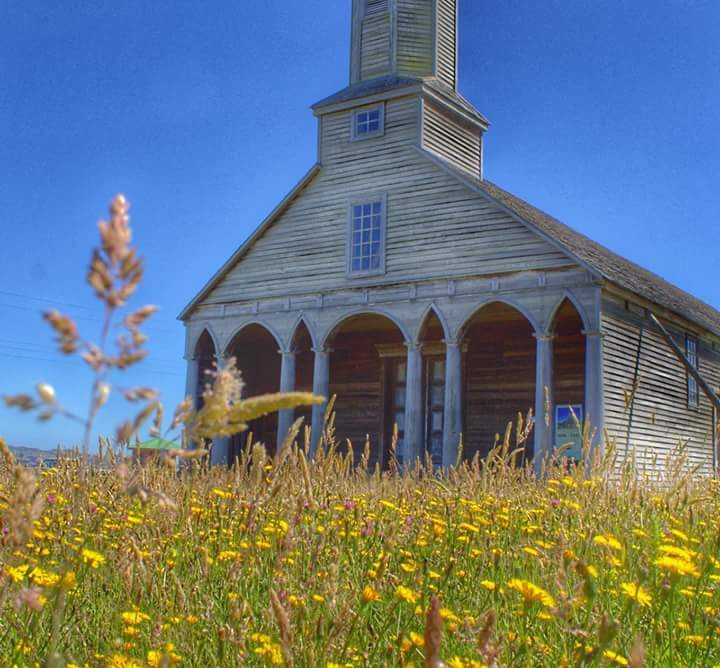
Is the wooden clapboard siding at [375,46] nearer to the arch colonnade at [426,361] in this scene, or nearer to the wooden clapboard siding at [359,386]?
the arch colonnade at [426,361]

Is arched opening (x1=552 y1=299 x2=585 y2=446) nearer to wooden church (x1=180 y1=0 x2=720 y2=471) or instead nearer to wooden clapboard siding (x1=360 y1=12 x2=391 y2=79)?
wooden church (x1=180 y1=0 x2=720 y2=471)

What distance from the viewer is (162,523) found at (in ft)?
14.9

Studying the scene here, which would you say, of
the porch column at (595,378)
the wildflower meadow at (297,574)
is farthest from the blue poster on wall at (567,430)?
the wildflower meadow at (297,574)

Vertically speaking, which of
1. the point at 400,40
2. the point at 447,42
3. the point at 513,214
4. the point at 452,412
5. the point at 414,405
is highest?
the point at 447,42

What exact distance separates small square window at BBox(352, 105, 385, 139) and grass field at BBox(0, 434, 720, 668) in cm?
1495

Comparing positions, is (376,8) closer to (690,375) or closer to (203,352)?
(203,352)

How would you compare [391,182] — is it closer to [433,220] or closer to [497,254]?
[433,220]

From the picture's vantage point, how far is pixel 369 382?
2214cm

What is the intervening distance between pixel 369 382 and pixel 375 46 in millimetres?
8428

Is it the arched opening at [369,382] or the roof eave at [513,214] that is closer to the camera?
the roof eave at [513,214]

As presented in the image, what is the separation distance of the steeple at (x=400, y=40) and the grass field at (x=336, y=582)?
17205mm

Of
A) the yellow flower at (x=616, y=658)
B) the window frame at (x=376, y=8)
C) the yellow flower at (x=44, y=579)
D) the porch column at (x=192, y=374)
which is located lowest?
the yellow flower at (x=616, y=658)

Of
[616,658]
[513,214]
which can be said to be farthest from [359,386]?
[616,658]

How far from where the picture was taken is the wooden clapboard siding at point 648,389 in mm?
16609
